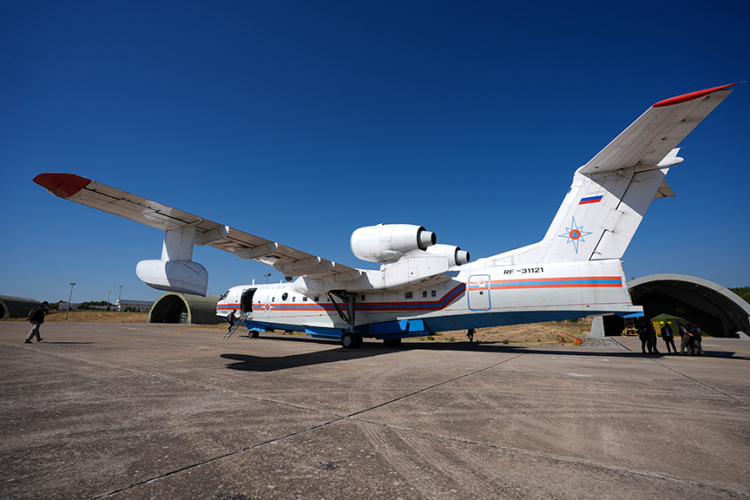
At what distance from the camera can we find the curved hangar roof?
76.8 ft

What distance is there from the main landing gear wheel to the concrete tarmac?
24.8 feet

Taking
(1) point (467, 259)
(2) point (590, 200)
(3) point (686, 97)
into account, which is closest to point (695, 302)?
(2) point (590, 200)

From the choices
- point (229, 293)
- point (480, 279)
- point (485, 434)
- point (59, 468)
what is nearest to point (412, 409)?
point (485, 434)

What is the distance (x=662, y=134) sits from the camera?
8844 mm

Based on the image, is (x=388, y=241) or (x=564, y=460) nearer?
(x=564, y=460)

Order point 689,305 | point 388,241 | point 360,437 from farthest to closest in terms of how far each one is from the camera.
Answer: point 689,305 < point 388,241 < point 360,437

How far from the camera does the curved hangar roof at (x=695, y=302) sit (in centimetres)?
2341

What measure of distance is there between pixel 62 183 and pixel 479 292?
1142cm

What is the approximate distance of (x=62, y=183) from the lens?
6184mm

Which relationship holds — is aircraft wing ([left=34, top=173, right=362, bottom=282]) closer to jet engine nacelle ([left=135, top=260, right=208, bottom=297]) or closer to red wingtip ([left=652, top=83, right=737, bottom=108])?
jet engine nacelle ([left=135, top=260, right=208, bottom=297])

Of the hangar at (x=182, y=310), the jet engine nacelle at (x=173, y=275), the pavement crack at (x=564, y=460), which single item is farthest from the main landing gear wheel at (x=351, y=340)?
the hangar at (x=182, y=310)

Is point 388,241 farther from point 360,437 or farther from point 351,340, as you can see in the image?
point 360,437

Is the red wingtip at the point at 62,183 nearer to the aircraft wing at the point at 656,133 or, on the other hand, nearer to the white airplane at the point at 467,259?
the white airplane at the point at 467,259

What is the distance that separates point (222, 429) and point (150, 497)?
4.44ft
